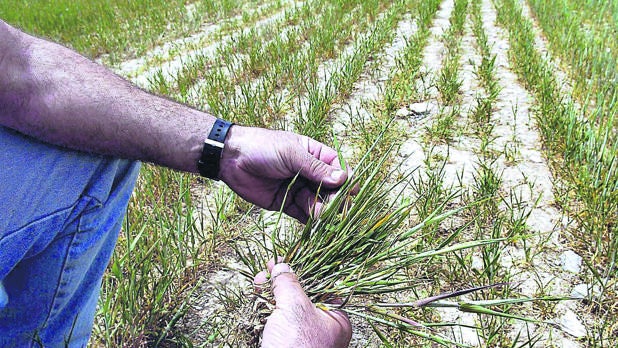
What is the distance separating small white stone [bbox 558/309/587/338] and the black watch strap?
3.68ft

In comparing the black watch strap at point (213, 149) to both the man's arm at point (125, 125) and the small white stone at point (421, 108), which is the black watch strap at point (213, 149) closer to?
the man's arm at point (125, 125)

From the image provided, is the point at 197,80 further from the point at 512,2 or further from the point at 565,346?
the point at 512,2

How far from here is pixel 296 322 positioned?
1.02 m

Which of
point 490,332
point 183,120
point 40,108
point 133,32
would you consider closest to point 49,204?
point 40,108

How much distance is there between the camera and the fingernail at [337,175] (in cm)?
135

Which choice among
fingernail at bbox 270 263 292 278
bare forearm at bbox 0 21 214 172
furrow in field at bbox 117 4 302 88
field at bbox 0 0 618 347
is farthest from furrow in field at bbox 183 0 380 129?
fingernail at bbox 270 263 292 278

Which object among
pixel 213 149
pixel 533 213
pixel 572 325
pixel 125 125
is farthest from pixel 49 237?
pixel 533 213

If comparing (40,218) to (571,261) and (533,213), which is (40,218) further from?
(533,213)

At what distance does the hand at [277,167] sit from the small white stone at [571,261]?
2.92 feet

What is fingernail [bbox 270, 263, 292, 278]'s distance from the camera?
1.20m

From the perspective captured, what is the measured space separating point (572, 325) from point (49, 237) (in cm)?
145

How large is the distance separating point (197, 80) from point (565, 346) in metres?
2.91

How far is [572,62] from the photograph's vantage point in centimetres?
350

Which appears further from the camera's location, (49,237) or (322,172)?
(322,172)
